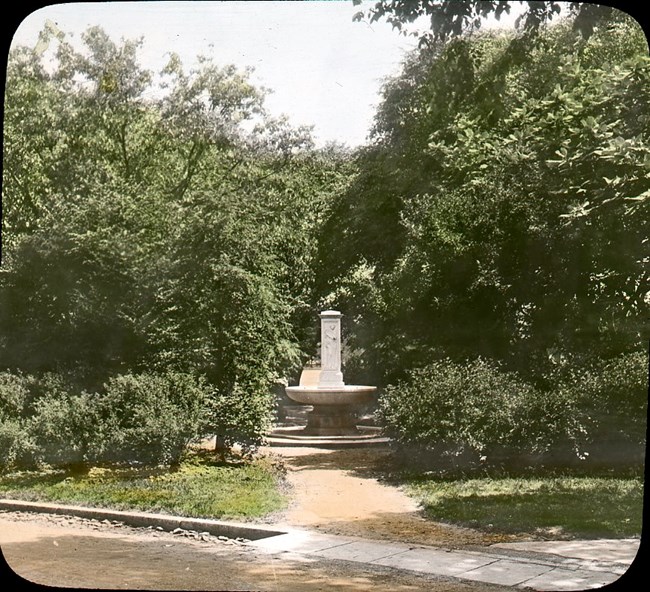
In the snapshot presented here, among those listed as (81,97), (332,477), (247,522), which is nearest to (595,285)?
(332,477)

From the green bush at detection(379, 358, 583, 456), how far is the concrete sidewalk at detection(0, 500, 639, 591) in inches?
38.2

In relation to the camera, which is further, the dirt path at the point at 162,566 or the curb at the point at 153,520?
the curb at the point at 153,520

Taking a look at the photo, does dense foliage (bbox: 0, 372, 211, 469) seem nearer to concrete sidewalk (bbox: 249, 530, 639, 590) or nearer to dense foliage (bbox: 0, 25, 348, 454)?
dense foliage (bbox: 0, 25, 348, 454)

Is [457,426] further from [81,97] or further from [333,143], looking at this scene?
[81,97]

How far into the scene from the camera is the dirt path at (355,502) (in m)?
6.58

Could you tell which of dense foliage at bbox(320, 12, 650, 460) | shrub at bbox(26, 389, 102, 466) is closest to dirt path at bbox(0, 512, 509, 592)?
shrub at bbox(26, 389, 102, 466)

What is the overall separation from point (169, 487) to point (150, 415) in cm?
61

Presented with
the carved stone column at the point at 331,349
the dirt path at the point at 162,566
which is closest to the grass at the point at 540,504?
the dirt path at the point at 162,566

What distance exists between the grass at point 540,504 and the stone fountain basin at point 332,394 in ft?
2.50

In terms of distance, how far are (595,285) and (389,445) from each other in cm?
210

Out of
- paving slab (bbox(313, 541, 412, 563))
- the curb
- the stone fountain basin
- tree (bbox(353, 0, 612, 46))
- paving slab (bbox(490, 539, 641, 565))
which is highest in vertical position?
tree (bbox(353, 0, 612, 46))

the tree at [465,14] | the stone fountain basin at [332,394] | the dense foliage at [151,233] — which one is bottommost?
the stone fountain basin at [332,394]

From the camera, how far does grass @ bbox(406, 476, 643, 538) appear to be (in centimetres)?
641

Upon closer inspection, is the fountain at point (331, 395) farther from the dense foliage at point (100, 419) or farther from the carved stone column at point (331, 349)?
the dense foliage at point (100, 419)
